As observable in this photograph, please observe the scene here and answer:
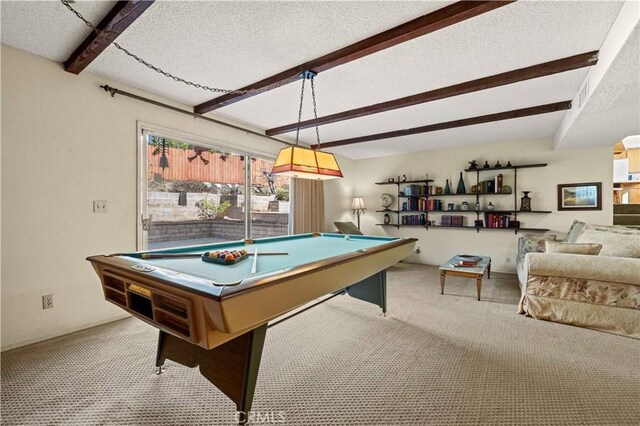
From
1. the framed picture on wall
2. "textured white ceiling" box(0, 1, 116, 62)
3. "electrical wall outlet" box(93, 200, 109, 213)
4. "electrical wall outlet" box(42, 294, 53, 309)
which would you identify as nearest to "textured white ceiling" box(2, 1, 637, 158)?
"textured white ceiling" box(0, 1, 116, 62)

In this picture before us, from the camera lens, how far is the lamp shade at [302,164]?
8.08 ft

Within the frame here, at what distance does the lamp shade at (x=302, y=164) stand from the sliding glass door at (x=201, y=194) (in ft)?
5.23

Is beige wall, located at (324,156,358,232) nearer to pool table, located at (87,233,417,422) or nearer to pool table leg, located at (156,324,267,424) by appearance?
pool table, located at (87,233,417,422)

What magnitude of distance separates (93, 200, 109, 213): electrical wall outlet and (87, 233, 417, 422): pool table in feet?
3.73

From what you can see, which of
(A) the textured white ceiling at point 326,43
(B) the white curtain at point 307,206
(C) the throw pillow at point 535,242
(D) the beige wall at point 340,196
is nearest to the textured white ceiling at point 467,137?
(D) the beige wall at point 340,196

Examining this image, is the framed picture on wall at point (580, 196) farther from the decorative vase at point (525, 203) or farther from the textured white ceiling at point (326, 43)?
the textured white ceiling at point (326, 43)

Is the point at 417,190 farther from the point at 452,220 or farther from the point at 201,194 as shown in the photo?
the point at 201,194

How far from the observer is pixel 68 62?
7.87 feet

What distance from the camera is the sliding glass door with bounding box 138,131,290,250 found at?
3.21 metres

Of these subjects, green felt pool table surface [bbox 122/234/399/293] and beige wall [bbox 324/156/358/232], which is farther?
beige wall [bbox 324/156/358/232]

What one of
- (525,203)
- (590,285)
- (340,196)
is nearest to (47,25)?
(590,285)

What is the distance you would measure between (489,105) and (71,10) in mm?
3817

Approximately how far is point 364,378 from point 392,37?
227cm

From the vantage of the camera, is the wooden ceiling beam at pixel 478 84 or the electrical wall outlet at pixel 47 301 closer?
the wooden ceiling beam at pixel 478 84
